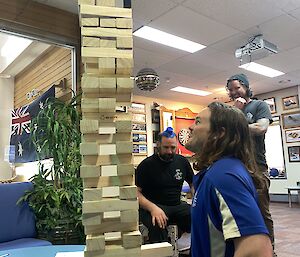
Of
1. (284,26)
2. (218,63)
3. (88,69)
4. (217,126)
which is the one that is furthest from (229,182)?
(218,63)

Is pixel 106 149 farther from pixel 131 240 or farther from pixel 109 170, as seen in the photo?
pixel 131 240

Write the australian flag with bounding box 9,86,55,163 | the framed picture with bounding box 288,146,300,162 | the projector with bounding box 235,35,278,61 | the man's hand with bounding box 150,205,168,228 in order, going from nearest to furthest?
the man's hand with bounding box 150,205,168,228 < the australian flag with bounding box 9,86,55,163 < the projector with bounding box 235,35,278,61 < the framed picture with bounding box 288,146,300,162

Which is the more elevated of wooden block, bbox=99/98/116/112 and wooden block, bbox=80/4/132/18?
wooden block, bbox=80/4/132/18

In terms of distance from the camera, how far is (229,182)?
3.41 ft

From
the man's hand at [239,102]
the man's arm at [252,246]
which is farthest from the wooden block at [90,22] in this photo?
the man's hand at [239,102]

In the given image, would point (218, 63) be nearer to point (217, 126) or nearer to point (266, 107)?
point (266, 107)

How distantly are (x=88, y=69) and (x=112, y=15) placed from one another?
6.8 inches

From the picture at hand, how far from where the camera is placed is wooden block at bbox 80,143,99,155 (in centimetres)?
84

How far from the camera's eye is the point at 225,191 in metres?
1.03

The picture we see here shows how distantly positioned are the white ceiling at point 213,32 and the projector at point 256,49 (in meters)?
0.12

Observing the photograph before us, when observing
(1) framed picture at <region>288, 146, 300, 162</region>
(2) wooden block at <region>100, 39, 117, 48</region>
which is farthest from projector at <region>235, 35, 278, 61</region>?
(2) wooden block at <region>100, 39, 117, 48</region>

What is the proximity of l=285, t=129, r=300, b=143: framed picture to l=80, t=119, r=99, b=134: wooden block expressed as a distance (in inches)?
334

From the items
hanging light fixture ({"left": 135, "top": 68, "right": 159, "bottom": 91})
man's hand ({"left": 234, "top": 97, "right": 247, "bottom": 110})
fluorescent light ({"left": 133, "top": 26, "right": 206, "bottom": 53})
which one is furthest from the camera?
hanging light fixture ({"left": 135, "top": 68, "right": 159, "bottom": 91})

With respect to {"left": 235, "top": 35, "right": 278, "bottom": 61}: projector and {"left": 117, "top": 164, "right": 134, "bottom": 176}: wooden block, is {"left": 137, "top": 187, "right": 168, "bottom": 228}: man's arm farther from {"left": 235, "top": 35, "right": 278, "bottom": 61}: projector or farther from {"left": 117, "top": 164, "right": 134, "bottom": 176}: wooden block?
{"left": 235, "top": 35, "right": 278, "bottom": 61}: projector
